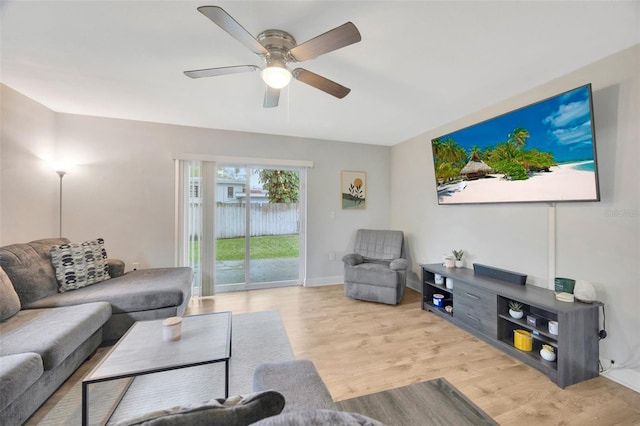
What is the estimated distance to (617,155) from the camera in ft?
6.24

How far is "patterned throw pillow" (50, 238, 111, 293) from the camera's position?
2438mm

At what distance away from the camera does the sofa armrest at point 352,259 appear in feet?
12.2

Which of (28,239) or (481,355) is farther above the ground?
(28,239)

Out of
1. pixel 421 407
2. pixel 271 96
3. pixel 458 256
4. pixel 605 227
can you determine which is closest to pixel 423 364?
pixel 421 407

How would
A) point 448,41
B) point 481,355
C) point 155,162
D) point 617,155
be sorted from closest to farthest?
1. point 448,41
2. point 617,155
3. point 481,355
4. point 155,162

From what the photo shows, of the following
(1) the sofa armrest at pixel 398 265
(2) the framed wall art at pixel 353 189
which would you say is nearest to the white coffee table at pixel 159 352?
(1) the sofa armrest at pixel 398 265

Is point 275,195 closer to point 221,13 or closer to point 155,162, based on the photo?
point 155,162

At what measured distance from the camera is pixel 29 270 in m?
2.19

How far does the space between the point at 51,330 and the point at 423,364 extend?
2.74 m

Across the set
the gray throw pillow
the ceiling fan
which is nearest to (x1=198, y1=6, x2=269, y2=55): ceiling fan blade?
the ceiling fan

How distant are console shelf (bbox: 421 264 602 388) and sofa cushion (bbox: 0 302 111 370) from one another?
3.31 metres

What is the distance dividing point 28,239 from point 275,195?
2888mm

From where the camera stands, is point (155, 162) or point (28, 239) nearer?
point (28, 239)

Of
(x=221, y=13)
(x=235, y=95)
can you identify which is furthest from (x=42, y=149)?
(x=221, y=13)
